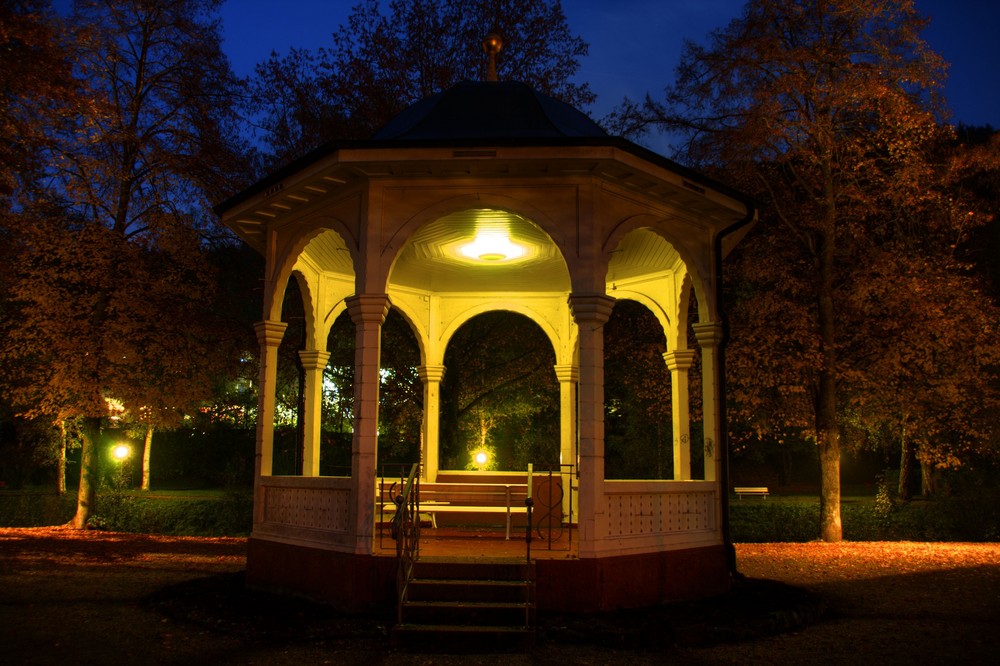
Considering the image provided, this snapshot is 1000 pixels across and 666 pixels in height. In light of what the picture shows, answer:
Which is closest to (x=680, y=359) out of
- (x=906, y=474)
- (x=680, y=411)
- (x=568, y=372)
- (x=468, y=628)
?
(x=680, y=411)

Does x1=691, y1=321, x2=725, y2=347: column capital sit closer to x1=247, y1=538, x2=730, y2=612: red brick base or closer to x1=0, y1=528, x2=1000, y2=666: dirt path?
x1=247, y1=538, x2=730, y2=612: red brick base

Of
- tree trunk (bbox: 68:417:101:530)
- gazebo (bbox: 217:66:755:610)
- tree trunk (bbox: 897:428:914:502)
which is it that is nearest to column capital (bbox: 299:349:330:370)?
gazebo (bbox: 217:66:755:610)

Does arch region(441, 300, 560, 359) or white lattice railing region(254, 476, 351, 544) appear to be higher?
arch region(441, 300, 560, 359)

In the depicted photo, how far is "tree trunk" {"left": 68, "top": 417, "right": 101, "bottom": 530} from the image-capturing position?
20953 millimetres

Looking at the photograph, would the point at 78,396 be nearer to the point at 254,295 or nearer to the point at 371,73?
the point at 254,295

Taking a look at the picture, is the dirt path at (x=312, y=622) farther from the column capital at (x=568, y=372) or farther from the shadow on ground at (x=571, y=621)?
the column capital at (x=568, y=372)

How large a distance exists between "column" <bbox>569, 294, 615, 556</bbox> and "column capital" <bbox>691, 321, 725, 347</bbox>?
2365 mm

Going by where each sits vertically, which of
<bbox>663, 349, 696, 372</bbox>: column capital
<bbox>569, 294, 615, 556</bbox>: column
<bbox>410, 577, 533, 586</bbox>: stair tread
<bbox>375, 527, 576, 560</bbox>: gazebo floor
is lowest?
<bbox>410, 577, 533, 586</bbox>: stair tread

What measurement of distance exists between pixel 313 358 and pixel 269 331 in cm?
231

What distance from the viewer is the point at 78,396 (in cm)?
1936

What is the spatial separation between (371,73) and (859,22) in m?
12.4

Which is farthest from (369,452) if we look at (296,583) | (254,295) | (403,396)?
(254,295)

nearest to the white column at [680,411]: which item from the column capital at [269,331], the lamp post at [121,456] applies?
the column capital at [269,331]

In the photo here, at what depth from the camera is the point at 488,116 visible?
1068 centimetres
